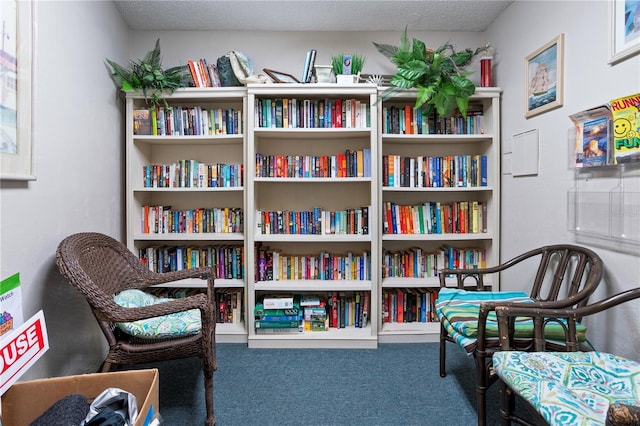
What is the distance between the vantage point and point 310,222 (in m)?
2.34

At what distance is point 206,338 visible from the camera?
1.40 m

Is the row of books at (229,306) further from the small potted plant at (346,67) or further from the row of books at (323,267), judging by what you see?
the small potted plant at (346,67)

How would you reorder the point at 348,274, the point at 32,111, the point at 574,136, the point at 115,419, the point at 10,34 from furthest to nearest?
the point at 348,274 < the point at 574,136 < the point at 32,111 < the point at 10,34 < the point at 115,419

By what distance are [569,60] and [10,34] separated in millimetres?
2619

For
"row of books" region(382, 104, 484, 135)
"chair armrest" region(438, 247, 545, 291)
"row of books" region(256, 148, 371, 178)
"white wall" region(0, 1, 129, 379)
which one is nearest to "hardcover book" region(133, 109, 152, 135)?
"white wall" region(0, 1, 129, 379)

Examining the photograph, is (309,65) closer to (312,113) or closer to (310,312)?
(312,113)

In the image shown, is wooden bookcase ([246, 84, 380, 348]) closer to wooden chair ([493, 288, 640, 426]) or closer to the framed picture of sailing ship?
the framed picture of sailing ship

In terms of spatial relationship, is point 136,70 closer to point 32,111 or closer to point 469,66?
point 32,111

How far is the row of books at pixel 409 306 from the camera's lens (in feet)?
7.82

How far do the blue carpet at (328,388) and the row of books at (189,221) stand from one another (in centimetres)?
89

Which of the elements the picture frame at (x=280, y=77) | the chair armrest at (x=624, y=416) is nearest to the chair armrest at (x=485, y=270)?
the chair armrest at (x=624, y=416)

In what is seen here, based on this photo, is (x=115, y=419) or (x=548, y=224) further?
(x=548, y=224)

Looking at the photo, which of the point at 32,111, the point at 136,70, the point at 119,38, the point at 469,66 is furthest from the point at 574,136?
the point at 119,38

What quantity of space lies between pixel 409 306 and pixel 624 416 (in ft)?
5.83
